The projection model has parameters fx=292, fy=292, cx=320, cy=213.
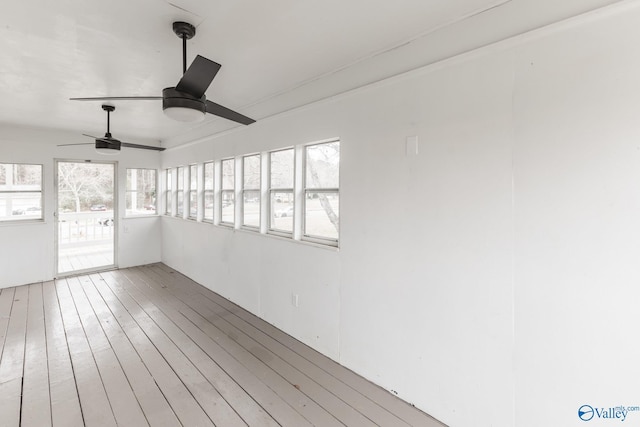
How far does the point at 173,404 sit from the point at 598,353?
2.78 metres

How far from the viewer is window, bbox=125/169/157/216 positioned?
21.0 feet

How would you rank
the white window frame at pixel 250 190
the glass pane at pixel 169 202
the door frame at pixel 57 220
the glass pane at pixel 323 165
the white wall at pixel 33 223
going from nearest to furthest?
1. the glass pane at pixel 323 165
2. the white window frame at pixel 250 190
3. the white wall at pixel 33 223
4. the door frame at pixel 57 220
5. the glass pane at pixel 169 202

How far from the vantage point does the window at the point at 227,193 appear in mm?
4602

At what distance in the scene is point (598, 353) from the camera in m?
1.53

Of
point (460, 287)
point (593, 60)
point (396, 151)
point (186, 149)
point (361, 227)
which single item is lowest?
point (460, 287)

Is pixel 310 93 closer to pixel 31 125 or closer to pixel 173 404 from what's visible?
pixel 173 404

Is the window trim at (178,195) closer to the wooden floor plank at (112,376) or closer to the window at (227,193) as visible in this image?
the window at (227,193)

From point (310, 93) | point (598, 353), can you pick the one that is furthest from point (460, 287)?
point (310, 93)

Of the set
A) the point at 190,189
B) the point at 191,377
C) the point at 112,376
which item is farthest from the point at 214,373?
the point at 190,189

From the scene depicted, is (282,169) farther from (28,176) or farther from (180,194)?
(28,176)

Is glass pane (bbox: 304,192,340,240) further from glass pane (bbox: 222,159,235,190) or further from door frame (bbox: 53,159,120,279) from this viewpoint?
door frame (bbox: 53,159,120,279)

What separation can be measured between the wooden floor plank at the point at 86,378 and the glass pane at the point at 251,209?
2234 mm

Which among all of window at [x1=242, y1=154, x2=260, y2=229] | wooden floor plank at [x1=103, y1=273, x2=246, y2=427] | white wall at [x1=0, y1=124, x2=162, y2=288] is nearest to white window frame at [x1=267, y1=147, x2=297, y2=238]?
window at [x1=242, y1=154, x2=260, y2=229]
